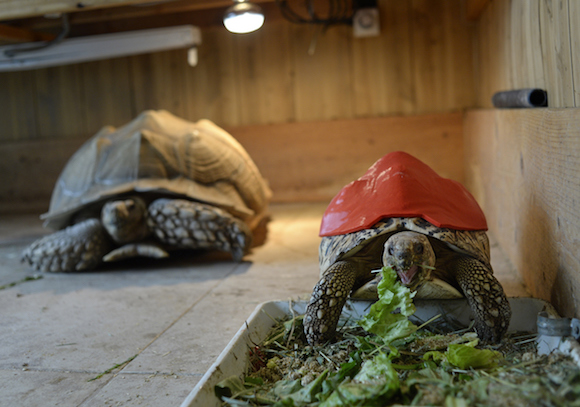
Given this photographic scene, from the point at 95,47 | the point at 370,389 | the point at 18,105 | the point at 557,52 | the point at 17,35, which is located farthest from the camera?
the point at 18,105

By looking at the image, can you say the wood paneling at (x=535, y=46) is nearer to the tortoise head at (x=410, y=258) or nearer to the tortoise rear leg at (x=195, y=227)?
the tortoise head at (x=410, y=258)

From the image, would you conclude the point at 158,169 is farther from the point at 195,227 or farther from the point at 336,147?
the point at 336,147

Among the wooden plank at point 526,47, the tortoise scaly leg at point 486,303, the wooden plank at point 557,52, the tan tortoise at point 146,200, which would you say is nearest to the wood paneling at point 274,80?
the tan tortoise at point 146,200

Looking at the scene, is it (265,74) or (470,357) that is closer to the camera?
(470,357)

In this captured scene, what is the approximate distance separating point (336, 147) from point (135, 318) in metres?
3.25

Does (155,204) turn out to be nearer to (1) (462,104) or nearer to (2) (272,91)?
(2) (272,91)

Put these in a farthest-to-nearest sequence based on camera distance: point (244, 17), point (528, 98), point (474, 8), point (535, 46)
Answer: point (474, 8) → point (244, 17) → point (535, 46) → point (528, 98)

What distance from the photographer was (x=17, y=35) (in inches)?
176

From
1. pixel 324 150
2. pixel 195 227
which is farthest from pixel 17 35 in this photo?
pixel 324 150

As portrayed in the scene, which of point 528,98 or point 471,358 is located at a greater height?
point 528,98

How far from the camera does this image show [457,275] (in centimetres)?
170

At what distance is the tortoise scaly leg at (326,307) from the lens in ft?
5.43

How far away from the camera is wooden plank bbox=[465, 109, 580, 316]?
149cm

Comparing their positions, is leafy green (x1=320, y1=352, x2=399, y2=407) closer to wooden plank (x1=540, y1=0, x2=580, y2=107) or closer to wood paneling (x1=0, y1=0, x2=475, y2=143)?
wooden plank (x1=540, y1=0, x2=580, y2=107)
